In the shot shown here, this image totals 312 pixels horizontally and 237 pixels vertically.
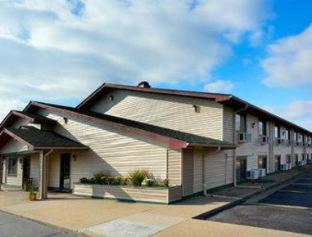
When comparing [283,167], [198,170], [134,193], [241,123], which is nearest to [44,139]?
[134,193]

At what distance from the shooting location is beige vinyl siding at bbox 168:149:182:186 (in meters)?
14.1

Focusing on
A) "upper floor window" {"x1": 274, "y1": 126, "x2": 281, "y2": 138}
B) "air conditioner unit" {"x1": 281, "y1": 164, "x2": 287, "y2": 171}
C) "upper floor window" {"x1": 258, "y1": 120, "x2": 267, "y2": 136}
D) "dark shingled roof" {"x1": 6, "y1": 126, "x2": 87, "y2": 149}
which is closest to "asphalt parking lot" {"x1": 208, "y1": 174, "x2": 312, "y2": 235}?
"dark shingled roof" {"x1": 6, "y1": 126, "x2": 87, "y2": 149}

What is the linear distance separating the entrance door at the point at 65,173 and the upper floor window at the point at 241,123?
9845mm

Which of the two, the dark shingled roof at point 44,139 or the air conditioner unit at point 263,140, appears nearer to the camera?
the dark shingled roof at point 44,139

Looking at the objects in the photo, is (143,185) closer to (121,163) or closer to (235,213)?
(121,163)

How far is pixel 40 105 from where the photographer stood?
2025cm

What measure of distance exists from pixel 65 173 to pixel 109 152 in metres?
3.80

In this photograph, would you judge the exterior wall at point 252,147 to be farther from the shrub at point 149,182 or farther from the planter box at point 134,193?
the planter box at point 134,193

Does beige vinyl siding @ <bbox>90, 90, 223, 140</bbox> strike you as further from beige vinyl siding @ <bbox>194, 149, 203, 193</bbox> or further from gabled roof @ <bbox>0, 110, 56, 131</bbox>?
gabled roof @ <bbox>0, 110, 56, 131</bbox>

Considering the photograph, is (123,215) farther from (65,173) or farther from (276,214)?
(65,173)

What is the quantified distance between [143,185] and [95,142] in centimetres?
418

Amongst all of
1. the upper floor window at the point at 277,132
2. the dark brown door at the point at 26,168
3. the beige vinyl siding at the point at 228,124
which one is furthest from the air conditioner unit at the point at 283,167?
the dark brown door at the point at 26,168

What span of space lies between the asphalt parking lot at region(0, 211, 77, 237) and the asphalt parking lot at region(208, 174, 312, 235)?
482 cm

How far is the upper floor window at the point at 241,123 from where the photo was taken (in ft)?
64.7
